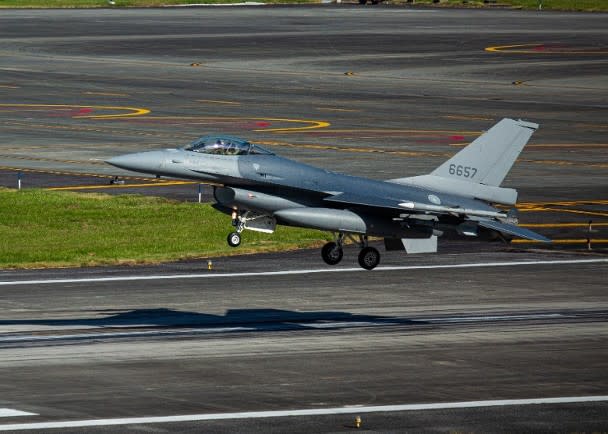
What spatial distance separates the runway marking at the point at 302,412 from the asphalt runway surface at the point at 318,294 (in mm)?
96

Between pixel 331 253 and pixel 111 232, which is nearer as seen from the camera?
pixel 331 253

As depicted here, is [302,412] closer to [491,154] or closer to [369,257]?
[369,257]

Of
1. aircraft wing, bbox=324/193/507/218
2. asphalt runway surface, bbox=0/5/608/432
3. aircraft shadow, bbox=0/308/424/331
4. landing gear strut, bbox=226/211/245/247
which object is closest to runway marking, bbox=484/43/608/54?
asphalt runway surface, bbox=0/5/608/432

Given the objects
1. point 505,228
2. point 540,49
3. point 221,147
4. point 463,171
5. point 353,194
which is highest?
point 540,49

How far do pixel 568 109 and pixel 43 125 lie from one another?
142 feet

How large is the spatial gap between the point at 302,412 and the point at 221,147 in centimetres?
1251

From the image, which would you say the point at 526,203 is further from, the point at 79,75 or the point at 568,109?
the point at 79,75

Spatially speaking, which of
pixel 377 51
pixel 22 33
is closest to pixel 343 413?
pixel 377 51

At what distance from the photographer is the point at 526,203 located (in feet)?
280

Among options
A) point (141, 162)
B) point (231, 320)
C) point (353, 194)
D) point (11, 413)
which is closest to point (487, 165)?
point (353, 194)

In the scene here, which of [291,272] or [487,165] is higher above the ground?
[487,165]

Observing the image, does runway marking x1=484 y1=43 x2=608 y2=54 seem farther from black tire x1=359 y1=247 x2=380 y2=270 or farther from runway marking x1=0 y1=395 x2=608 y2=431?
runway marking x1=0 y1=395 x2=608 y2=431

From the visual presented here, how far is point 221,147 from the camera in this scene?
53.7 metres

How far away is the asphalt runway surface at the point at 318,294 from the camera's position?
46.2 m
